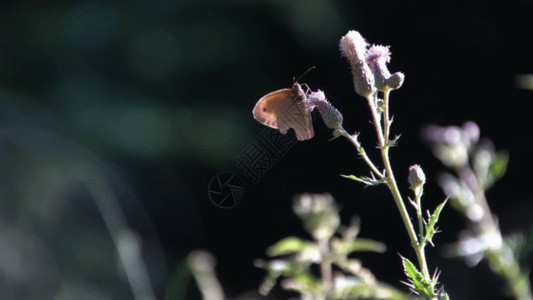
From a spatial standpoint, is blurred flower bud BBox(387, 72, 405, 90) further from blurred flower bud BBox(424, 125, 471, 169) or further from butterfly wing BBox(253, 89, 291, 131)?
butterfly wing BBox(253, 89, 291, 131)

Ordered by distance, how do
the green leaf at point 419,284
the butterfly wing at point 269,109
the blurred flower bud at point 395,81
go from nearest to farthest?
the green leaf at point 419,284, the blurred flower bud at point 395,81, the butterfly wing at point 269,109

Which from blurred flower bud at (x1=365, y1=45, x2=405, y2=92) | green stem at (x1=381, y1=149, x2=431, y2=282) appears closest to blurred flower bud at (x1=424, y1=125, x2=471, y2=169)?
blurred flower bud at (x1=365, y1=45, x2=405, y2=92)

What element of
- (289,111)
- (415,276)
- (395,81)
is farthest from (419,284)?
(289,111)

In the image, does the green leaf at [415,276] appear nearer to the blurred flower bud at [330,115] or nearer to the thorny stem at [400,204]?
the thorny stem at [400,204]

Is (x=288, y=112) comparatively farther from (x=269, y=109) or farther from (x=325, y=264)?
(x=325, y=264)

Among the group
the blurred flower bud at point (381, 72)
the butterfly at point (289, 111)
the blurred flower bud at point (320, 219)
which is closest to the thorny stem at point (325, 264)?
the blurred flower bud at point (320, 219)

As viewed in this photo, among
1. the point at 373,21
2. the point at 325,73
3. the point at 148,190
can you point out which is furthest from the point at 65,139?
the point at 373,21

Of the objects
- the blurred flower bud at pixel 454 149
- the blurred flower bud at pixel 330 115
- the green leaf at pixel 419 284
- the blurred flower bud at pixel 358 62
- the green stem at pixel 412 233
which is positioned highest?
the blurred flower bud at pixel 358 62
